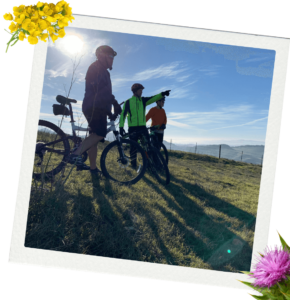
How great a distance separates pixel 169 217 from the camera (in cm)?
210

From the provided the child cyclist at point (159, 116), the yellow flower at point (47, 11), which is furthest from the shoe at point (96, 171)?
the yellow flower at point (47, 11)

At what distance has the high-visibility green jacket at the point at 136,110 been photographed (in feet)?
7.04

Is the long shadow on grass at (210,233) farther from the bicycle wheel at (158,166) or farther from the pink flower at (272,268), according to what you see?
the pink flower at (272,268)

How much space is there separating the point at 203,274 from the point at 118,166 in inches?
52.6

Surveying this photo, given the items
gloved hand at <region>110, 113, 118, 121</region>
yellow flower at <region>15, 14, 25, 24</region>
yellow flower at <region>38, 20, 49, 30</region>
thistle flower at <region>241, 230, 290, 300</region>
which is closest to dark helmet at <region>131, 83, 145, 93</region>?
gloved hand at <region>110, 113, 118, 121</region>

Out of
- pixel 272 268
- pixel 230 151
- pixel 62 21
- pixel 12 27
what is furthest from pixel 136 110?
pixel 272 268

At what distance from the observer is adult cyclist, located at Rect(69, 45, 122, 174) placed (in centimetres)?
215

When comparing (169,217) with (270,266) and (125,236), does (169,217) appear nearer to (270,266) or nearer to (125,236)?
(125,236)

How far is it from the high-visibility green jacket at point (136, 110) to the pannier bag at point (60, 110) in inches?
22.7

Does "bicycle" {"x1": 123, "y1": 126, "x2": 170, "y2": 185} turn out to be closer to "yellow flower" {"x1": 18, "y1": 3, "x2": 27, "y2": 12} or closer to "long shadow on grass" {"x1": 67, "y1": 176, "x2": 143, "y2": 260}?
"long shadow on grass" {"x1": 67, "y1": 176, "x2": 143, "y2": 260}

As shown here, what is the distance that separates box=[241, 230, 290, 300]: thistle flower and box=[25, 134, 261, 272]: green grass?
861 millimetres

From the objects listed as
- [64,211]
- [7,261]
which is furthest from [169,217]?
[7,261]

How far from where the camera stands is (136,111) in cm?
227

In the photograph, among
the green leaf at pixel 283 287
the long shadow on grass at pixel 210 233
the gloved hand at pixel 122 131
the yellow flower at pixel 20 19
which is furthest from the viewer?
the gloved hand at pixel 122 131
